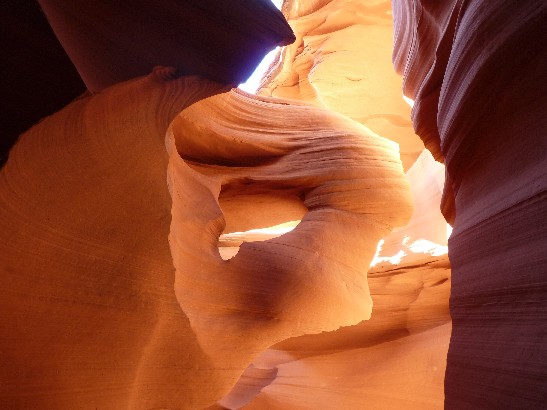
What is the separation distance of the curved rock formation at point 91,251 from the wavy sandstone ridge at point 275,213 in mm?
228

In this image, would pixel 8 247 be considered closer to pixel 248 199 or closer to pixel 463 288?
pixel 463 288

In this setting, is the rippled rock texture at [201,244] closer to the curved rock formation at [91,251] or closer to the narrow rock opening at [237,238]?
the curved rock formation at [91,251]

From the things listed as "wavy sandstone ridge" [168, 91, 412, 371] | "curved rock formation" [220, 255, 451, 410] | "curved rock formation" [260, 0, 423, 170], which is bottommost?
"curved rock formation" [220, 255, 451, 410]

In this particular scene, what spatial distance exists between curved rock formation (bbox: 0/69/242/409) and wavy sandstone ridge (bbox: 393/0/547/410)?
1168mm

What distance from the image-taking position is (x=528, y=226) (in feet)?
4.86

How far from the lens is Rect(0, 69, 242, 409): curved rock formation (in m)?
1.83

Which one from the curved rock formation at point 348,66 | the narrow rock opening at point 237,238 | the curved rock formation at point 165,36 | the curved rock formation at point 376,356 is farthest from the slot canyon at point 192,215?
the curved rock formation at point 348,66

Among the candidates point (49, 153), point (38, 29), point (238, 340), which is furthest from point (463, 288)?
point (38, 29)

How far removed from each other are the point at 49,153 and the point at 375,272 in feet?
11.5

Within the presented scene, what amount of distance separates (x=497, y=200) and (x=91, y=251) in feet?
5.92

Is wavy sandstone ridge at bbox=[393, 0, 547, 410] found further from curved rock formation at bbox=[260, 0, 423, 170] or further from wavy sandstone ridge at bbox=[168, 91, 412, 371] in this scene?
curved rock formation at bbox=[260, 0, 423, 170]

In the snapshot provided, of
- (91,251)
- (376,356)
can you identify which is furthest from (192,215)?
(376,356)

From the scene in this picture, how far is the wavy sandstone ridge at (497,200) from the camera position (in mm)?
1401

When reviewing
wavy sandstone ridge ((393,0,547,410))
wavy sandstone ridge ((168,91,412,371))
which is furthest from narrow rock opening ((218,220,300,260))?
wavy sandstone ridge ((393,0,547,410))
